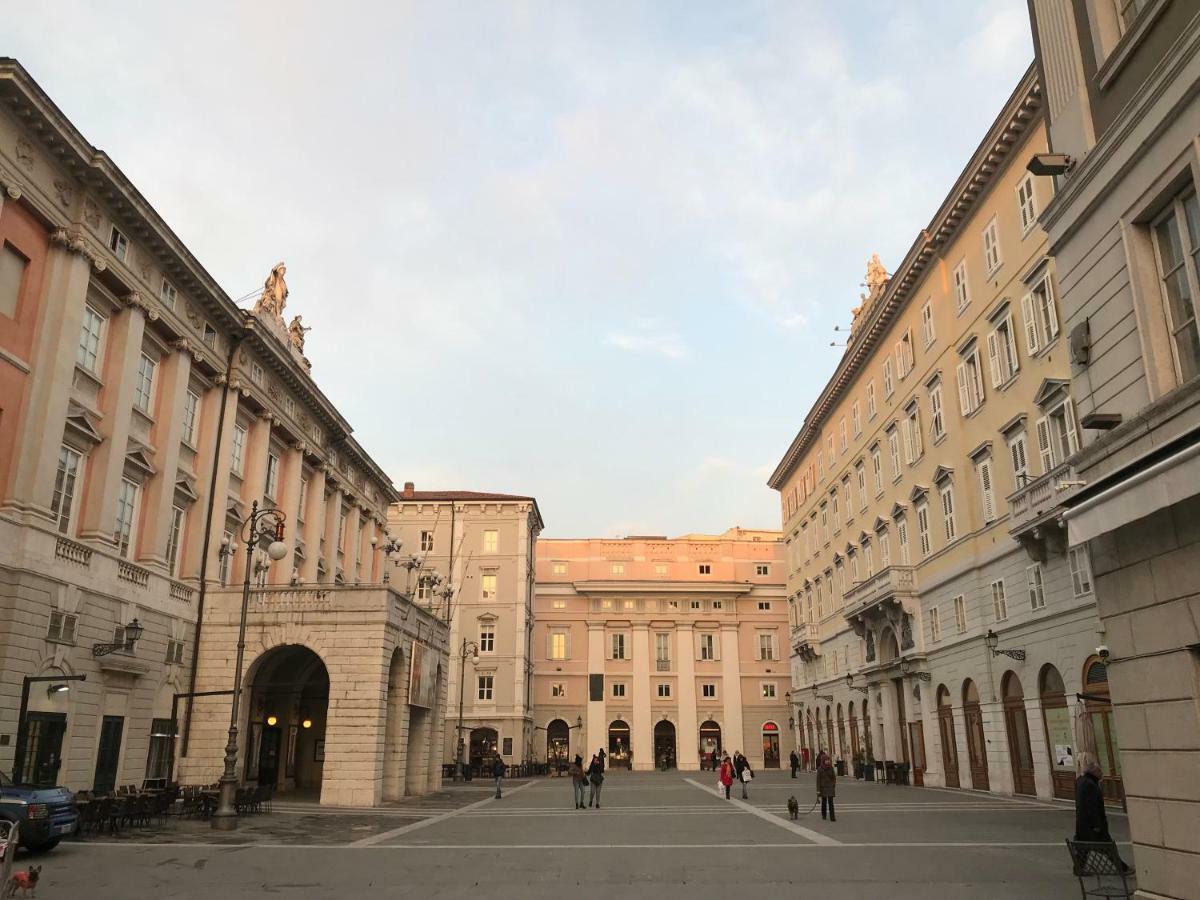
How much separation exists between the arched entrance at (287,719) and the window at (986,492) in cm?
2433

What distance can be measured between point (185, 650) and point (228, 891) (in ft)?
63.2

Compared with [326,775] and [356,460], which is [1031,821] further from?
[356,460]

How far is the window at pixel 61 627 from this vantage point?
901 inches

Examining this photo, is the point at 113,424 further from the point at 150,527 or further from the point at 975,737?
the point at 975,737

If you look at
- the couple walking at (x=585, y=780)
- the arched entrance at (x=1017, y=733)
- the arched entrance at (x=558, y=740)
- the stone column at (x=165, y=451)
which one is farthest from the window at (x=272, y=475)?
the arched entrance at (x=558, y=740)

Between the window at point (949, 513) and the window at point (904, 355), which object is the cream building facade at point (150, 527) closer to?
the window at point (949, 513)

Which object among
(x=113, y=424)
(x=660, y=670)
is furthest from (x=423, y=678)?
(x=660, y=670)

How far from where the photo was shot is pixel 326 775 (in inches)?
1154

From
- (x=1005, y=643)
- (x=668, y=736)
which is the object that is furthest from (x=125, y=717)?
(x=668, y=736)

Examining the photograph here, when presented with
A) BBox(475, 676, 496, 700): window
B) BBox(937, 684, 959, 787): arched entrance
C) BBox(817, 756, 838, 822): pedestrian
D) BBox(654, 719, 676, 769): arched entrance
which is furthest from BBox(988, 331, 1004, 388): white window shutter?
BBox(654, 719, 676, 769): arched entrance

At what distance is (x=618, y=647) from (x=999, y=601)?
5049 cm

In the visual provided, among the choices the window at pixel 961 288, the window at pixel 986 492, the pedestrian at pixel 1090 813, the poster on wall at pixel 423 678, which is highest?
the window at pixel 961 288

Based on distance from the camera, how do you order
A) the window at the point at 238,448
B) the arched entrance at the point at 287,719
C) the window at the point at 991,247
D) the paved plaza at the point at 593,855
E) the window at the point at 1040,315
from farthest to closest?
the window at the point at 238,448 < the arched entrance at the point at 287,719 < the window at the point at 991,247 < the window at the point at 1040,315 < the paved plaza at the point at 593,855

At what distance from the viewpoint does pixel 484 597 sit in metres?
71.7
